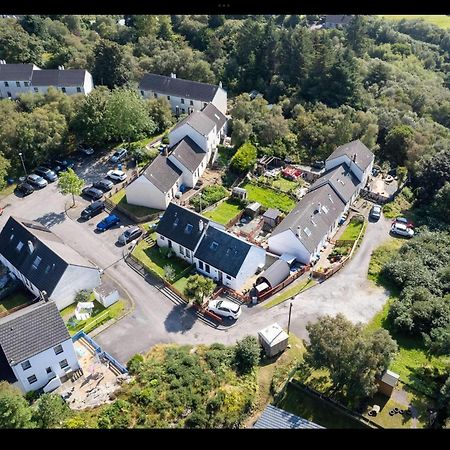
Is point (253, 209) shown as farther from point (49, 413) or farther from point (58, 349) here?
point (49, 413)

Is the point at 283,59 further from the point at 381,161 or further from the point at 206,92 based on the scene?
the point at 381,161

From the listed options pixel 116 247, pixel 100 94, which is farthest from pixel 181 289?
pixel 100 94

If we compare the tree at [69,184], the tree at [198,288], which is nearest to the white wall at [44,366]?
the tree at [198,288]

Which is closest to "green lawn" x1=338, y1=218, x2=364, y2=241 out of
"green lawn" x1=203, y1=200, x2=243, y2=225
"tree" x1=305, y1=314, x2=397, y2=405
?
"green lawn" x1=203, y1=200, x2=243, y2=225

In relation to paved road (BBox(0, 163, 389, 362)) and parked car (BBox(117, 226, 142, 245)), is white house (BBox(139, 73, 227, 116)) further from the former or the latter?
paved road (BBox(0, 163, 389, 362))

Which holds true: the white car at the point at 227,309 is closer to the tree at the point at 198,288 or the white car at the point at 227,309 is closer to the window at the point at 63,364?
the tree at the point at 198,288
